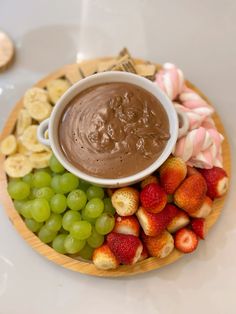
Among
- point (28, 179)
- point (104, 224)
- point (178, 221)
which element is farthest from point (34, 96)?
point (178, 221)

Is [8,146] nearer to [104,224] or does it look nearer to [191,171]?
[104,224]

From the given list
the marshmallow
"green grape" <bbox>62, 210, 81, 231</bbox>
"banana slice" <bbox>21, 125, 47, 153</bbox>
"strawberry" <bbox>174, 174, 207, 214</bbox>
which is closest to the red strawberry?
"strawberry" <bbox>174, 174, 207, 214</bbox>

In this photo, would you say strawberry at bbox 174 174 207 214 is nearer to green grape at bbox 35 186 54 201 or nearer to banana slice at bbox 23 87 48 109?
green grape at bbox 35 186 54 201

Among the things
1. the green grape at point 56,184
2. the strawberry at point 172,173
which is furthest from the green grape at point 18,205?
the strawberry at point 172,173

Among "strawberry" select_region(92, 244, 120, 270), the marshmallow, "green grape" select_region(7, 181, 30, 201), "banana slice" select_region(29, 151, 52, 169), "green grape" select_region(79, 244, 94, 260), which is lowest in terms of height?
"green grape" select_region(79, 244, 94, 260)

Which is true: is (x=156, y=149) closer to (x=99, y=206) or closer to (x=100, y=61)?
(x=99, y=206)

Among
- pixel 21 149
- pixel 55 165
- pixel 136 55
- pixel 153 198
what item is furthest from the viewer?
pixel 136 55
